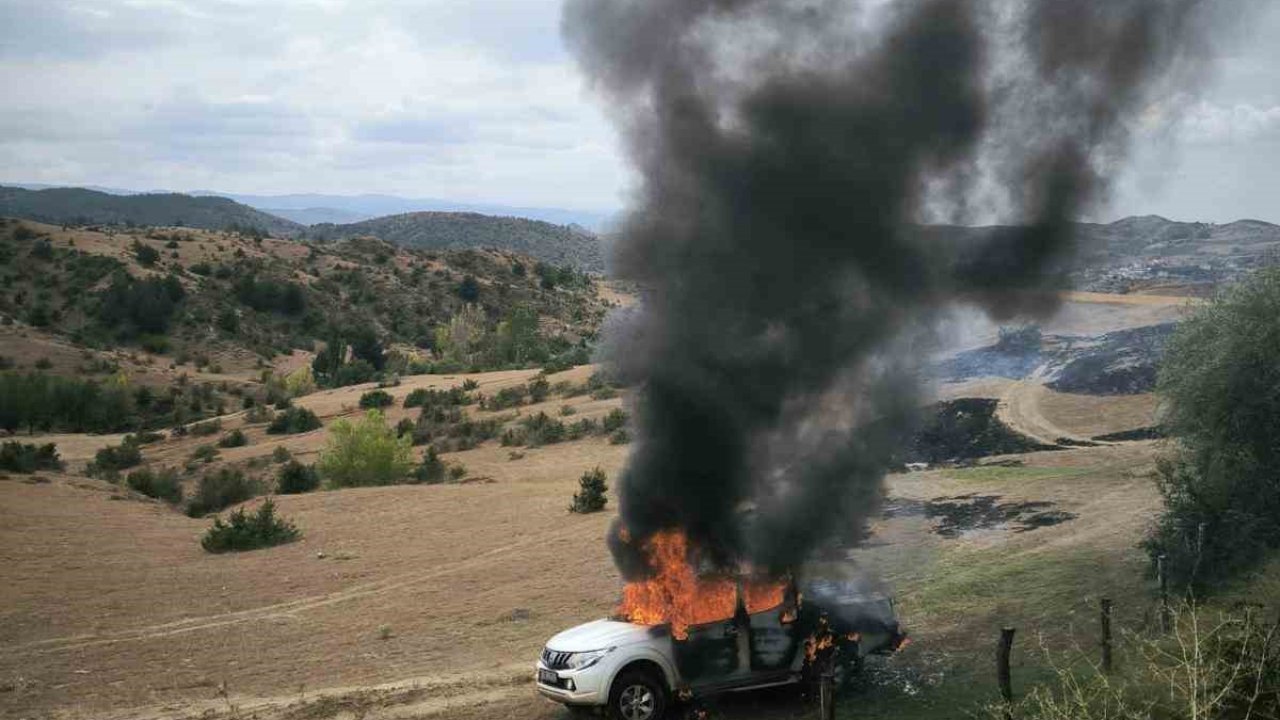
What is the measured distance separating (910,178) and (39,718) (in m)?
13.9

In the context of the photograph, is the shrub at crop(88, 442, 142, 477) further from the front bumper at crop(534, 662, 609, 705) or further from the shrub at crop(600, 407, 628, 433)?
the front bumper at crop(534, 662, 609, 705)

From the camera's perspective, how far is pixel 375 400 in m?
52.3

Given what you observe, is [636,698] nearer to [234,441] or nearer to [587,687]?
[587,687]

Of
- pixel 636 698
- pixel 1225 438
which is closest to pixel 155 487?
pixel 636 698

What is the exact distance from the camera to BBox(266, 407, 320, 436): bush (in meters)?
48.1

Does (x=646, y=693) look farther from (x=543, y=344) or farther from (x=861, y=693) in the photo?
(x=543, y=344)

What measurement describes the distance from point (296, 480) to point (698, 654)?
2566cm

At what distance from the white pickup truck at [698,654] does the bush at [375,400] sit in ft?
135

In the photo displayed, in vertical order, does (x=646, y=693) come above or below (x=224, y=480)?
above

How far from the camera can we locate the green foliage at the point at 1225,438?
14.7m

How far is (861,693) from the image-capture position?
1285 centimetres

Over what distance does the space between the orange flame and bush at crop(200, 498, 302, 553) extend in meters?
15.7

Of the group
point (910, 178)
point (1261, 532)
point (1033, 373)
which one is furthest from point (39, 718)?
point (1033, 373)

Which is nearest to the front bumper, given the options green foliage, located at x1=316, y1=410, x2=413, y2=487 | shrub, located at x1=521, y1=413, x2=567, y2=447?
green foliage, located at x1=316, y1=410, x2=413, y2=487
